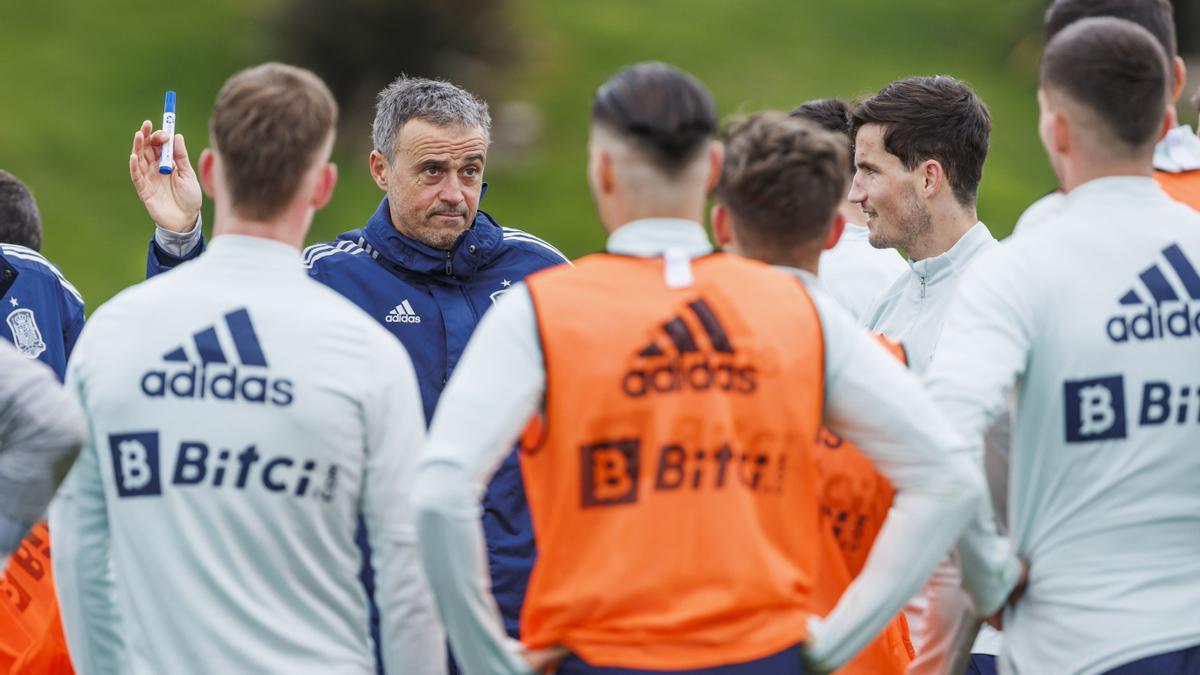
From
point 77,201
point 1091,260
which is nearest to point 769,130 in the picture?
point 1091,260

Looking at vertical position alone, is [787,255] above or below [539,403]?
above

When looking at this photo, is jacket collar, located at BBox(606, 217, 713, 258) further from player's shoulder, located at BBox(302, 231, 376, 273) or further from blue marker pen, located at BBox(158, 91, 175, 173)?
player's shoulder, located at BBox(302, 231, 376, 273)

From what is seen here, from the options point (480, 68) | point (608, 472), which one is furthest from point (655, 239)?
point (480, 68)

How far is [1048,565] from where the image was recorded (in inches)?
146

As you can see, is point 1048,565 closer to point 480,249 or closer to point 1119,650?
point 1119,650

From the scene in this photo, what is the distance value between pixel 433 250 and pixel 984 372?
247cm

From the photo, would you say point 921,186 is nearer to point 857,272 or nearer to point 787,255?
point 857,272

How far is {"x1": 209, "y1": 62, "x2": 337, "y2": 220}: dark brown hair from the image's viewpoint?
11.6 feet

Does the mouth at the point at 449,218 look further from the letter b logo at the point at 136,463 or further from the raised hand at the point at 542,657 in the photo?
the raised hand at the point at 542,657

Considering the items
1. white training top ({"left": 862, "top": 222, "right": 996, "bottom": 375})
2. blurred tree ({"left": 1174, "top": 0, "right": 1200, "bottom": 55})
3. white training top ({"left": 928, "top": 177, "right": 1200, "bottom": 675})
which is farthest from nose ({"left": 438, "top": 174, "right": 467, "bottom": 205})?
blurred tree ({"left": 1174, "top": 0, "right": 1200, "bottom": 55})

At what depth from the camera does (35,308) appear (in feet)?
20.7

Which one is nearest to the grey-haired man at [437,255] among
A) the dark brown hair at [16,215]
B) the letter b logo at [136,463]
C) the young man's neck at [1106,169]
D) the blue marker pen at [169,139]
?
the blue marker pen at [169,139]

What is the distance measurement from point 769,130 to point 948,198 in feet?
6.28

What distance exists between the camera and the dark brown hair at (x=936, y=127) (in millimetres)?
5422
